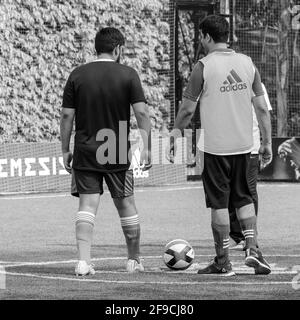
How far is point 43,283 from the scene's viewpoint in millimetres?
8914

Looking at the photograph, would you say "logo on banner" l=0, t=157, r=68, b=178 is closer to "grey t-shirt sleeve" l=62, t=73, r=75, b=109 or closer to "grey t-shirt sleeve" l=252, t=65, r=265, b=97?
"grey t-shirt sleeve" l=62, t=73, r=75, b=109

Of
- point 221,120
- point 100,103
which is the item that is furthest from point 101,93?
point 221,120

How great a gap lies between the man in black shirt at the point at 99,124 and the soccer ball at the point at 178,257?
0.61 m

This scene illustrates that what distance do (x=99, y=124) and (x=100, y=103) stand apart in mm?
174

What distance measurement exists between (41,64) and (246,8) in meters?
7.43

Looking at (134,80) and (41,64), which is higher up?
(134,80)

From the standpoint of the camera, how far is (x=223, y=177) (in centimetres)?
941

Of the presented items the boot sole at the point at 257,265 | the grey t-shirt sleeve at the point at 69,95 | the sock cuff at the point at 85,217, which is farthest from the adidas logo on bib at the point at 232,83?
the sock cuff at the point at 85,217

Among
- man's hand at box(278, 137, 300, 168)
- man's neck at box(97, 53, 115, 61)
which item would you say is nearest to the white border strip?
man's hand at box(278, 137, 300, 168)

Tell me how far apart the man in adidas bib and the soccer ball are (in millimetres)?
290

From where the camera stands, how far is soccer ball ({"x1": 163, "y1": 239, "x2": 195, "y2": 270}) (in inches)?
383

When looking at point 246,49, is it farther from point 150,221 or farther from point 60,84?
point 150,221

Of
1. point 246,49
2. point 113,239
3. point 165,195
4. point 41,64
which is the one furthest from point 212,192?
point 246,49

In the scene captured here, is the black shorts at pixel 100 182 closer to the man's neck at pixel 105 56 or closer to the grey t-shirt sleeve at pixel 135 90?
the grey t-shirt sleeve at pixel 135 90
